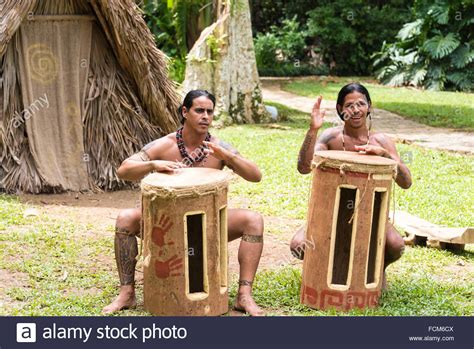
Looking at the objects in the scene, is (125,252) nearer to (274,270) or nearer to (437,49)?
(274,270)

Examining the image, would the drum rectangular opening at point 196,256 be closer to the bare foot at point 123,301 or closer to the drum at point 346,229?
the bare foot at point 123,301

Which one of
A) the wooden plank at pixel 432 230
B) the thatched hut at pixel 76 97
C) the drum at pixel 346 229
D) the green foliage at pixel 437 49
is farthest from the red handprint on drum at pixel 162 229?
the green foliage at pixel 437 49

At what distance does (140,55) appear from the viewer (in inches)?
326

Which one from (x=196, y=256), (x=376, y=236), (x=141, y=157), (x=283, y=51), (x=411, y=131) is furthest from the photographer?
(x=283, y=51)

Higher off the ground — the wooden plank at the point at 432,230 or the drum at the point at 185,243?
the drum at the point at 185,243

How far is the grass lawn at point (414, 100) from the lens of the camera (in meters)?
14.1

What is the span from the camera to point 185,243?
4.51 meters

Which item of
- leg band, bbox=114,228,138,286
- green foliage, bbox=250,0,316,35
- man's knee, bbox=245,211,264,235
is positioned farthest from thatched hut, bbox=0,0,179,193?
green foliage, bbox=250,0,316,35

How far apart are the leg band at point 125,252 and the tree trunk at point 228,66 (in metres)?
8.02

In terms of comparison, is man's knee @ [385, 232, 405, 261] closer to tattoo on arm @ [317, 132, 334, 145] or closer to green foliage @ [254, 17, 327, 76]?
tattoo on arm @ [317, 132, 334, 145]

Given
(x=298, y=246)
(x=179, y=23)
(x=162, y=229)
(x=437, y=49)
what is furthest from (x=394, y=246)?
(x=437, y=49)

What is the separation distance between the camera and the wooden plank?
19.8 ft

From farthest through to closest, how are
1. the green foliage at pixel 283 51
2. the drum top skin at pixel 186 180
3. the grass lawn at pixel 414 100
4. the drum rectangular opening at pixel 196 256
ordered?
the green foliage at pixel 283 51 < the grass lawn at pixel 414 100 < the drum rectangular opening at pixel 196 256 < the drum top skin at pixel 186 180

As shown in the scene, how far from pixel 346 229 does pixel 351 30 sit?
17.6 m
